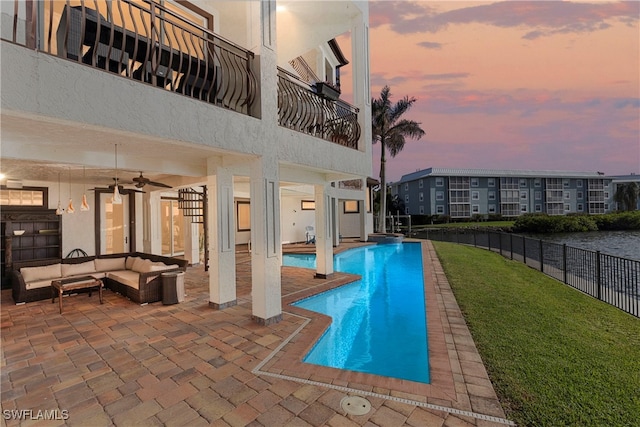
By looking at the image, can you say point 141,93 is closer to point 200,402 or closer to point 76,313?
point 200,402

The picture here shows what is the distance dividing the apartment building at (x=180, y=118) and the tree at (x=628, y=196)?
56912mm

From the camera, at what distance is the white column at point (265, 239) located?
5.25 m

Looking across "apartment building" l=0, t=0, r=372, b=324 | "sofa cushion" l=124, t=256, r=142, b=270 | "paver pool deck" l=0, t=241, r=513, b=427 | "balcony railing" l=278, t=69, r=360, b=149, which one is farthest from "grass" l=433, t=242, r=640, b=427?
"sofa cushion" l=124, t=256, r=142, b=270

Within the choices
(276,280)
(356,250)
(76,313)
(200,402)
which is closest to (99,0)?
(76,313)

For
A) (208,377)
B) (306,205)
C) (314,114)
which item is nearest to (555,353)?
(208,377)

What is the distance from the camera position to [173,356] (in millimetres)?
4105

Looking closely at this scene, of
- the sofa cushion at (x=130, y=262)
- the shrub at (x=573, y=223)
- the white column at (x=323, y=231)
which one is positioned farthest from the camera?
the shrub at (x=573, y=223)

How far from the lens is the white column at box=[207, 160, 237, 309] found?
6207 millimetres

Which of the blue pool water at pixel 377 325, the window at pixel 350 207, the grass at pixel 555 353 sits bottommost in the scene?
the blue pool water at pixel 377 325

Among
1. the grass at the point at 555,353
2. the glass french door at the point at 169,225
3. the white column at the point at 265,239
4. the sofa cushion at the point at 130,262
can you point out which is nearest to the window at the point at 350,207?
the glass french door at the point at 169,225

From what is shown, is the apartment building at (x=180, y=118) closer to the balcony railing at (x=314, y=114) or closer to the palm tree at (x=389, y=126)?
the balcony railing at (x=314, y=114)

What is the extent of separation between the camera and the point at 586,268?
8.77 m

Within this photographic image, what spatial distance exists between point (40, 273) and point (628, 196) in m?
64.7

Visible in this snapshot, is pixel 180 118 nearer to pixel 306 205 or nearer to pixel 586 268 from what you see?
pixel 586 268
